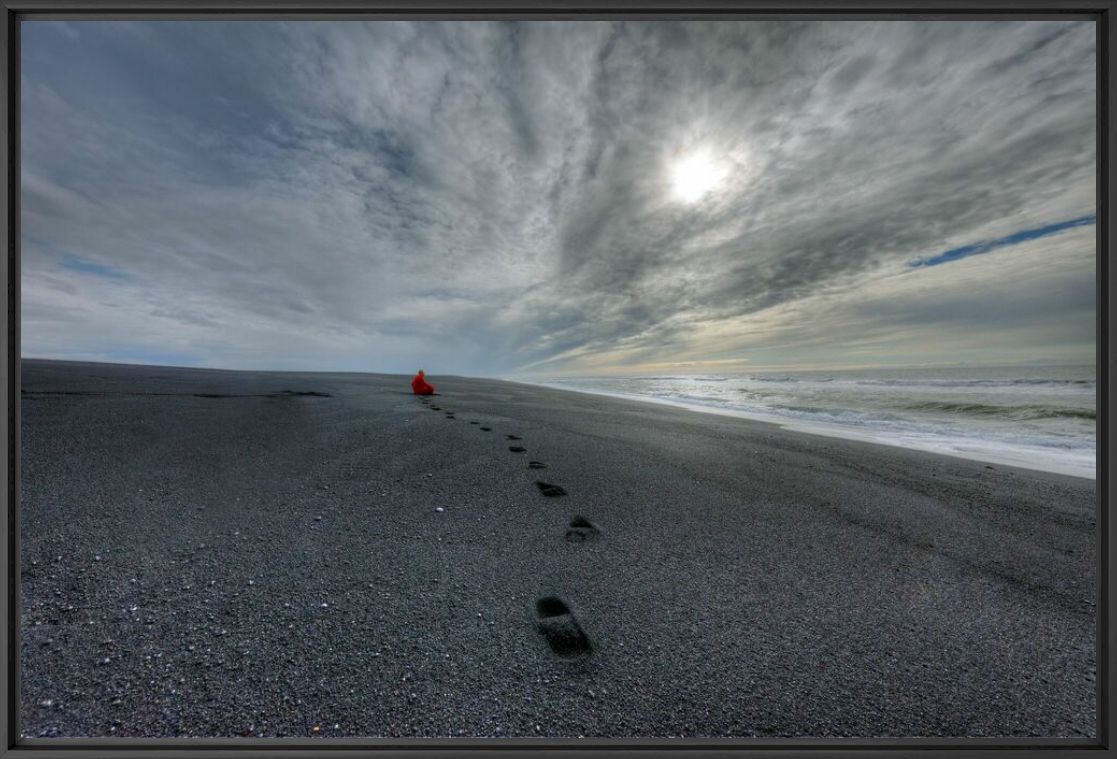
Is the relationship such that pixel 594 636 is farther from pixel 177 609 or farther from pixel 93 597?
pixel 93 597

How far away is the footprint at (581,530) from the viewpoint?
77.4 inches

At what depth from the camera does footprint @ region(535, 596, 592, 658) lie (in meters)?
1.27

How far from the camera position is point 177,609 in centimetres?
134

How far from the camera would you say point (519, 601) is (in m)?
1.49

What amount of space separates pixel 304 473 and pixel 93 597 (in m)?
1.12

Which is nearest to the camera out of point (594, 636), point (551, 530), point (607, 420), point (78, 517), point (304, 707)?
point (304, 707)

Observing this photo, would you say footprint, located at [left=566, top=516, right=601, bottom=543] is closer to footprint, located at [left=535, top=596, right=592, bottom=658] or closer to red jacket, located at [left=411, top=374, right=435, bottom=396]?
footprint, located at [left=535, top=596, right=592, bottom=658]

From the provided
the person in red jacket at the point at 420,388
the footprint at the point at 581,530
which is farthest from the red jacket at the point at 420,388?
the footprint at the point at 581,530

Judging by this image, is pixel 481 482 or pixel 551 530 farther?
pixel 481 482

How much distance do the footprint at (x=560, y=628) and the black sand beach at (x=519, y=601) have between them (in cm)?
1

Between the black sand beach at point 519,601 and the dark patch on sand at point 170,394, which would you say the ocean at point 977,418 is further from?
the dark patch on sand at point 170,394

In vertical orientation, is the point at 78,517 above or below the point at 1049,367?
below

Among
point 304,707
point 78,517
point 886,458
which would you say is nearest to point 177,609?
point 304,707

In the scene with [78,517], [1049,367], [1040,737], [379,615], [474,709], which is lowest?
[1040,737]
